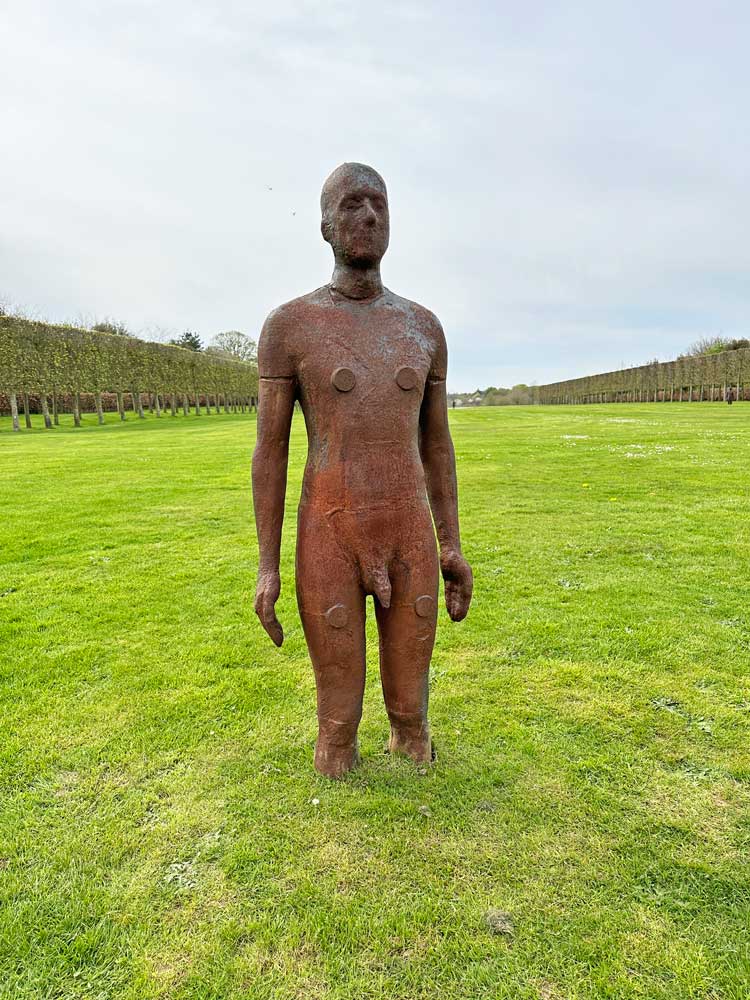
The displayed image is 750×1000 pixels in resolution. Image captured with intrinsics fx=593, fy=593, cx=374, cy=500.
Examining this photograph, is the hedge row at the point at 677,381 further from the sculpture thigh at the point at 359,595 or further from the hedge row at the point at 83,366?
the sculpture thigh at the point at 359,595

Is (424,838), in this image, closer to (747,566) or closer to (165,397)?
(747,566)

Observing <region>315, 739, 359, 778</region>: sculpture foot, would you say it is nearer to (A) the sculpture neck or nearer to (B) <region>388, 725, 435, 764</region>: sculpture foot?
(B) <region>388, 725, 435, 764</region>: sculpture foot

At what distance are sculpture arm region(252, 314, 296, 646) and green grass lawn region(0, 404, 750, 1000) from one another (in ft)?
3.53

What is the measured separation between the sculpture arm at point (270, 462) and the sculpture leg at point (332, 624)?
15 cm

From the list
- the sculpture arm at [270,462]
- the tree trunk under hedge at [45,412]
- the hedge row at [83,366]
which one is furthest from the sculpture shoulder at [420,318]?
the tree trunk under hedge at [45,412]

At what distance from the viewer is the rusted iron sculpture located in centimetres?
268

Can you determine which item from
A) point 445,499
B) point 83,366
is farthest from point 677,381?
point 445,499

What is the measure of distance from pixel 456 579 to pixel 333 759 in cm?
117

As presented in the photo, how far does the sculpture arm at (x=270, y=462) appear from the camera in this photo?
8.98 ft

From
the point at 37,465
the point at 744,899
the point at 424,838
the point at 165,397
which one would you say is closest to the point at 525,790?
the point at 424,838

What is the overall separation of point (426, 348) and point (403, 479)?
65 centimetres

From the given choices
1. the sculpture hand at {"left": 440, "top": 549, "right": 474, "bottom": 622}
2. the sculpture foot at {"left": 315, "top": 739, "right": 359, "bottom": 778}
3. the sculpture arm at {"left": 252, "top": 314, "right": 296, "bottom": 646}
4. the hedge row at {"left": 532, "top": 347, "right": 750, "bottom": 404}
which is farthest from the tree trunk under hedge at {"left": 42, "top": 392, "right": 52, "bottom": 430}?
the hedge row at {"left": 532, "top": 347, "right": 750, "bottom": 404}

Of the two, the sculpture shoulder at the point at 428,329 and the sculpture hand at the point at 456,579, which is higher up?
the sculpture shoulder at the point at 428,329

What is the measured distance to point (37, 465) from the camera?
14289 millimetres
